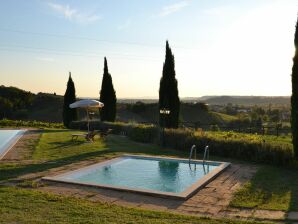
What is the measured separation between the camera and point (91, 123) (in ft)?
77.2

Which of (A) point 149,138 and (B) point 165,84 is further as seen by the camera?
(B) point 165,84

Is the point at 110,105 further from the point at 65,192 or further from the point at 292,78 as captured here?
the point at 65,192

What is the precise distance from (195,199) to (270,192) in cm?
181

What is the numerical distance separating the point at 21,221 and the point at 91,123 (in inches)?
710

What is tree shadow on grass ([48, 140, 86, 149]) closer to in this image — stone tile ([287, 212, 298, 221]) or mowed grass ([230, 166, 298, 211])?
mowed grass ([230, 166, 298, 211])

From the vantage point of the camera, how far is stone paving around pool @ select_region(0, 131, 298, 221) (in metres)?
6.63

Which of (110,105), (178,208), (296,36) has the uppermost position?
(296,36)

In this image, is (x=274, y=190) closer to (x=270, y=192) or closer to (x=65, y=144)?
(x=270, y=192)

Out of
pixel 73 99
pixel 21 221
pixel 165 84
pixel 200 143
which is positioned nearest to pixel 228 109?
pixel 73 99

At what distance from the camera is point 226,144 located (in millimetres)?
13719

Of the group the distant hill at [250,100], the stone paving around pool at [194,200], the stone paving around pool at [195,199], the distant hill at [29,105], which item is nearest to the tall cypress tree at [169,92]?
the stone paving around pool at [195,199]

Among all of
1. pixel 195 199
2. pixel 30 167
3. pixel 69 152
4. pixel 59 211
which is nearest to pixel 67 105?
pixel 69 152

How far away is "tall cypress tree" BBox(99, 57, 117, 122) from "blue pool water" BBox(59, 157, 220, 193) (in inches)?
491

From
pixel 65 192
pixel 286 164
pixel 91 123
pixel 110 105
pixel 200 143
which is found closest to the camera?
pixel 65 192
